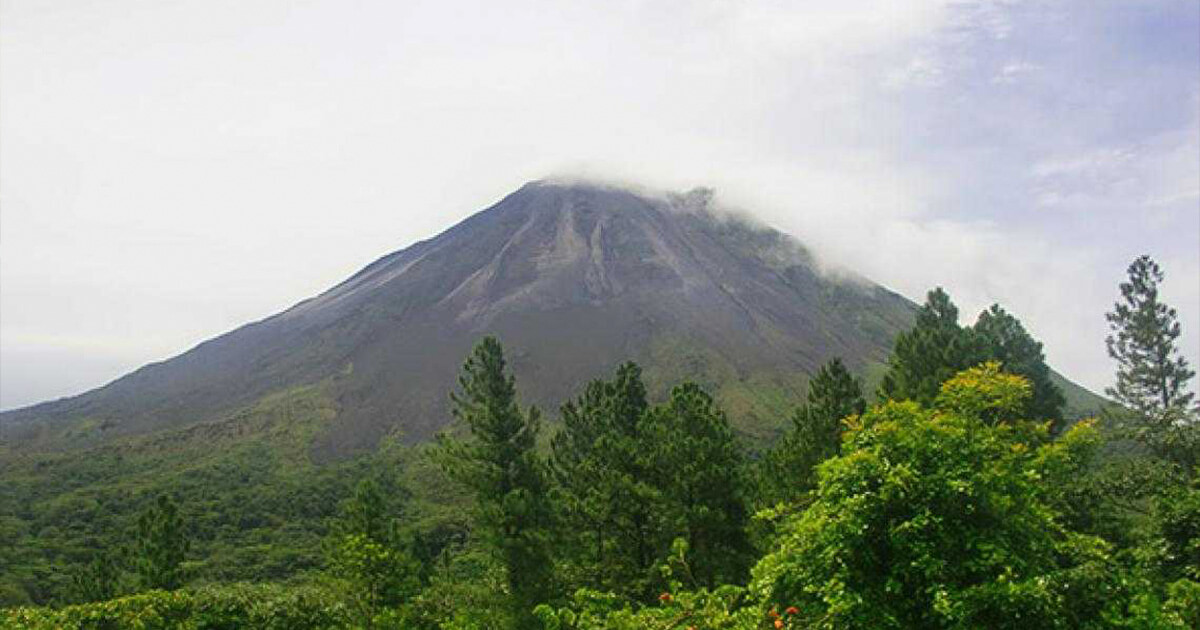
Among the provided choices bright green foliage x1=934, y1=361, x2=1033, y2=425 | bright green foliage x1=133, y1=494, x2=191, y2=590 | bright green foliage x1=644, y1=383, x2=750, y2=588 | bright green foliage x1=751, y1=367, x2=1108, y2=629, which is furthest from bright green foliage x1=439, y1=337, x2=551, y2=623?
bright green foliage x1=751, y1=367, x2=1108, y2=629

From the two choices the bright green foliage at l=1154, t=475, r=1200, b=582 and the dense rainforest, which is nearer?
the dense rainforest

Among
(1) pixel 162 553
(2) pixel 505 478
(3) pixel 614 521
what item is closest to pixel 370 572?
(2) pixel 505 478

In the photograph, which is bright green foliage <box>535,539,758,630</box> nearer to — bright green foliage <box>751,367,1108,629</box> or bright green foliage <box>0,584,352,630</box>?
bright green foliage <box>751,367,1108,629</box>

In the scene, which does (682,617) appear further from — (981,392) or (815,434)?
(815,434)

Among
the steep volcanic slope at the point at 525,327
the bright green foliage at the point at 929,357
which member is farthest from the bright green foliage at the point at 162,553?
the steep volcanic slope at the point at 525,327

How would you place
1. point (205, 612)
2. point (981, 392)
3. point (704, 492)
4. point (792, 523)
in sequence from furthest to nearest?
point (704, 492) → point (981, 392) → point (205, 612) → point (792, 523)
